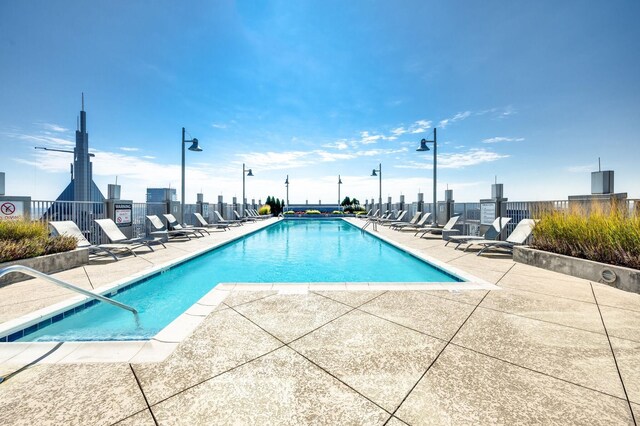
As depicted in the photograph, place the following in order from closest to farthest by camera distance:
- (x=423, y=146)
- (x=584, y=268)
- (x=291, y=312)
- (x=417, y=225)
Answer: (x=291, y=312) < (x=584, y=268) < (x=423, y=146) < (x=417, y=225)

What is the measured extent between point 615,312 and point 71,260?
1035cm

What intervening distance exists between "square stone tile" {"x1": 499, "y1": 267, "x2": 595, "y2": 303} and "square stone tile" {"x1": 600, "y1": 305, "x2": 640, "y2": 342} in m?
0.42

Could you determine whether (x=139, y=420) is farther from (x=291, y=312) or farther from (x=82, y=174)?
(x=82, y=174)

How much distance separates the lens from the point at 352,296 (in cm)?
400

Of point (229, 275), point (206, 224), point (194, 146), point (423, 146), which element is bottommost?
point (229, 275)

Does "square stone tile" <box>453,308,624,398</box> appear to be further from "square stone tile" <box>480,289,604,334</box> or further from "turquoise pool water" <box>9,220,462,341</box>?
"turquoise pool water" <box>9,220,462,341</box>

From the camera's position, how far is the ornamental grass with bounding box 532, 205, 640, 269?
14.8 feet

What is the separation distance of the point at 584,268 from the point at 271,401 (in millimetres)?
6425

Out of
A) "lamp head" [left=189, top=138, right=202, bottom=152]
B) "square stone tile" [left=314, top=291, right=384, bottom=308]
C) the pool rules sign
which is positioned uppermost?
"lamp head" [left=189, top=138, right=202, bottom=152]

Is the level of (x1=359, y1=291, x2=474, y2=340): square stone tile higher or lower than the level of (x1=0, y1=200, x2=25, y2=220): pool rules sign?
lower

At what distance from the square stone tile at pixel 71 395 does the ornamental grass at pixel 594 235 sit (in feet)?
23.8

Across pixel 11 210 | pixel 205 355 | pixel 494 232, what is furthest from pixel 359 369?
pixel 11 210

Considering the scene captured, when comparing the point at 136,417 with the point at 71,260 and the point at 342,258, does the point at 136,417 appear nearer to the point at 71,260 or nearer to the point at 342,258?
the point at 71,260

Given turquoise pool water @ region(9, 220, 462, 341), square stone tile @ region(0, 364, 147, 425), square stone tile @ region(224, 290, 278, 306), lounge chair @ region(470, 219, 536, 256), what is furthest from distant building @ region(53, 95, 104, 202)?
lounge chair @ region(470, 219, 536, 256)
